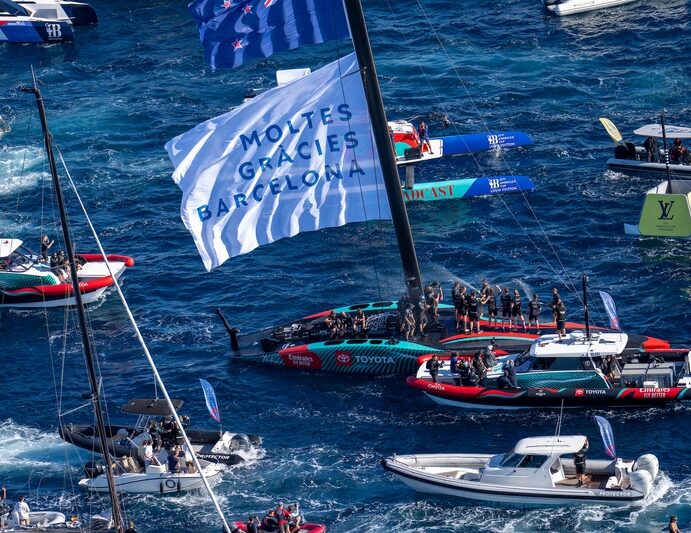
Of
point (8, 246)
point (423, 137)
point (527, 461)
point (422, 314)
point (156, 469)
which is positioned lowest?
point (527, 461)

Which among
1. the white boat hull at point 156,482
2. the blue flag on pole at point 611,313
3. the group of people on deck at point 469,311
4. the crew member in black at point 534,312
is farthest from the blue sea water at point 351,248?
the crew member in black at point 534,312

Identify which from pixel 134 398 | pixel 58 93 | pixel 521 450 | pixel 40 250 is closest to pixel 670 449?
pixel 521 450

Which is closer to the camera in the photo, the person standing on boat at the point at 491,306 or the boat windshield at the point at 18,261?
the person standing on boat at the point at 491,306

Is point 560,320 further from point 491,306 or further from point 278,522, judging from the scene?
point 278,522

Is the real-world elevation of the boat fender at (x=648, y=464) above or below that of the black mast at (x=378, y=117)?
below

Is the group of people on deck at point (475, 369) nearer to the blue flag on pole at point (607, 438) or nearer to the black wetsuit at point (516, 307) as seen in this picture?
the black wetsuit at point (516, 307)

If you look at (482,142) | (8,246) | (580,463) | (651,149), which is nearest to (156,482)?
(580,463)
